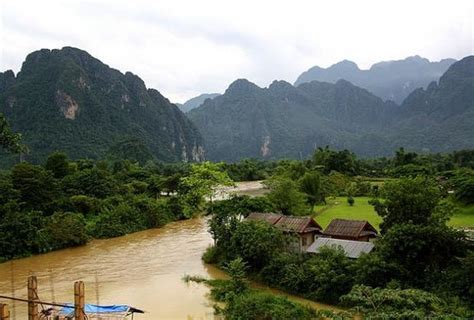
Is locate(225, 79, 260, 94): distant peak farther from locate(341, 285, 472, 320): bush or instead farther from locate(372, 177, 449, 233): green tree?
locate(341, 285, 472, 320): bush

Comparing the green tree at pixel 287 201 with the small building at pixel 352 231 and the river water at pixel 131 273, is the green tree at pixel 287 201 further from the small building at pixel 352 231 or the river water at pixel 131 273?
the small building at pixel 352 231

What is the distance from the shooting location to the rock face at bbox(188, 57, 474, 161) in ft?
352

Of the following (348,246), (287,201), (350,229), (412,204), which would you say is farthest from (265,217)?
(412,204)

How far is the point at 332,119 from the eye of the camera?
14012 centimetres

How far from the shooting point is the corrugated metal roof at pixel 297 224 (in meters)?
17.0

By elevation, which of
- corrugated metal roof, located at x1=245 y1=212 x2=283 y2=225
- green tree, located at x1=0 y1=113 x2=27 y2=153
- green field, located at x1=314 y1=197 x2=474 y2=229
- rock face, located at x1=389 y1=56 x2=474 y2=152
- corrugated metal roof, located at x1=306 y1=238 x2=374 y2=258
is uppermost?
rock face, located at x1=389 y1=56 x2=474 y2=152

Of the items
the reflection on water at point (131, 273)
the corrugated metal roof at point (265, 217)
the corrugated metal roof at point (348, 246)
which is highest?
the corrugated metal roof at point (265, 217)

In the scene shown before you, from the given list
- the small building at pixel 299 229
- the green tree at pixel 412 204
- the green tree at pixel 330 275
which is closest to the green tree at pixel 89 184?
the small building at pixel 299 229

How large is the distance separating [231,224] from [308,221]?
2956 millimetres

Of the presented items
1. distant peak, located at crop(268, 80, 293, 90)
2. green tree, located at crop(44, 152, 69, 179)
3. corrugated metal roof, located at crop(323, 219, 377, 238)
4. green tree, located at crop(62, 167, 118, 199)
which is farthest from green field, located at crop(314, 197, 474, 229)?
distant peak, located at crop(268, 80, 293, 90)

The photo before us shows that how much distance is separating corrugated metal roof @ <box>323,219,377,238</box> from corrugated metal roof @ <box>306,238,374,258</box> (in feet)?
3.45

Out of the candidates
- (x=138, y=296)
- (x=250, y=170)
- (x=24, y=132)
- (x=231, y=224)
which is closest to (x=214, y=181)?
(x=231, y=224)

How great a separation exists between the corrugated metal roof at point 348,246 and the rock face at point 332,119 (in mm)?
91071

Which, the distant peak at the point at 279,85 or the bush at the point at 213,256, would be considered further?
the distant peak at the point at 279,85
